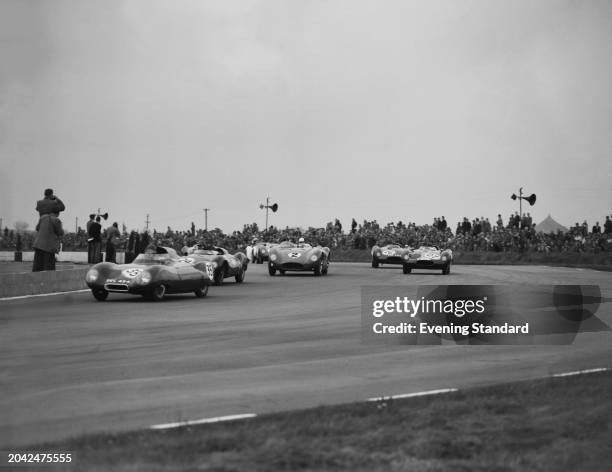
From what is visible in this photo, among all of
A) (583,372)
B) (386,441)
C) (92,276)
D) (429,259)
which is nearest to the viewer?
(386,441)

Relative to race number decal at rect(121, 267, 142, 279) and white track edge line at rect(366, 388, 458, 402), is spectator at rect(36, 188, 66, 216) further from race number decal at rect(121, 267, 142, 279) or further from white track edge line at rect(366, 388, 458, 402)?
white track edge line at rect(366, 388, 458, 402)

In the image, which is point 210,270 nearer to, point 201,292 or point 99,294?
point 201,292

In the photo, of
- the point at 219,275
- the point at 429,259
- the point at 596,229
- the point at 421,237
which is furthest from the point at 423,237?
the point at 219,275

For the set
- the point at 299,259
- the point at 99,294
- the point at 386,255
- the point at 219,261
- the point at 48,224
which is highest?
the point at 48,224

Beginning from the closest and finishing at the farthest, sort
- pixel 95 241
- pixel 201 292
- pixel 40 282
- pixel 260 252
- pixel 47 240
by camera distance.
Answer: pixel 201 292 → pixel 40 282 → pixel 47 240 → pixel 95 241 → pixel 260 252

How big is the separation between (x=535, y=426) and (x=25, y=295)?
48.8 ft

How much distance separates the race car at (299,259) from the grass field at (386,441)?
23.0 m

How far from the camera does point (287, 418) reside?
5973 millimetres

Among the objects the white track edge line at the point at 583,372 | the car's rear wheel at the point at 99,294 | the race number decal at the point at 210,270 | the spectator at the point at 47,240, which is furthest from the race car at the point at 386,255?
the white track edge line at the point at 583,372

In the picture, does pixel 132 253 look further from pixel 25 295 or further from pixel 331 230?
pixel 331 230

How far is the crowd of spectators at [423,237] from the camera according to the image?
4738cm

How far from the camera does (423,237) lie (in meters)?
51.8

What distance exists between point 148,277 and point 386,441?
12698 millimetres

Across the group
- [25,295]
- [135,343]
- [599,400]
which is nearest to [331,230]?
[25,295]
